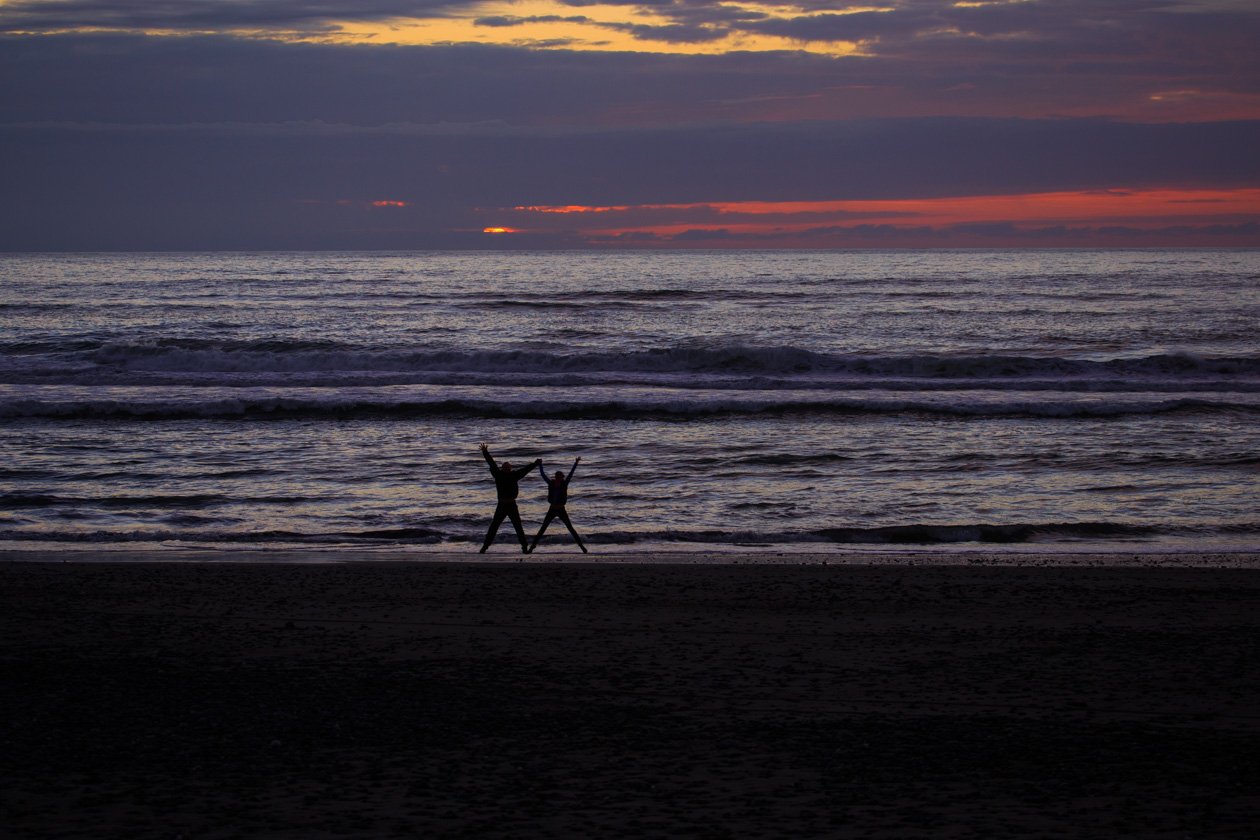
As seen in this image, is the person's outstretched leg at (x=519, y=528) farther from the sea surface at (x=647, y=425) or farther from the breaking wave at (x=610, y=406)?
the breaking wave at (x=610, y=406)

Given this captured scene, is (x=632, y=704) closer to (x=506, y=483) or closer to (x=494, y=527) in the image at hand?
(x=494, y=527)

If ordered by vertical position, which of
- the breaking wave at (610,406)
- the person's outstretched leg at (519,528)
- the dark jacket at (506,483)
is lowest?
the breaking wave at (610,406)

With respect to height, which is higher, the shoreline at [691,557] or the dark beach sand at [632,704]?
the dark beach sand at [632,704]

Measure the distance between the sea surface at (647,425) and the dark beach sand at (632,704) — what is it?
2.54m

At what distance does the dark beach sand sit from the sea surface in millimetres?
2538

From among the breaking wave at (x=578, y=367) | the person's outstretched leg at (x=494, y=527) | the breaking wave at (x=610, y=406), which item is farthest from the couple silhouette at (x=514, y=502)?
the breaking wave at (x=578, y=367)

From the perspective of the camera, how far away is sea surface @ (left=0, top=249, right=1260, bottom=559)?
12.3m

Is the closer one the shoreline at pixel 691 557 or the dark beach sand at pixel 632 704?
the dark beach sand at pixel 632 704

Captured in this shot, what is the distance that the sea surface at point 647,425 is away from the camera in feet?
40.4

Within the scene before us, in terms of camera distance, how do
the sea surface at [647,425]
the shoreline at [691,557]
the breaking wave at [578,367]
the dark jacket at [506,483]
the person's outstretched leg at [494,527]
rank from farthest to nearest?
the breaking wave at [578,367]
the sea surface at [647,425]
the dark jacket at [506,483]
the person's outstretched leg at [494,527]
the shoreline at [691,557]

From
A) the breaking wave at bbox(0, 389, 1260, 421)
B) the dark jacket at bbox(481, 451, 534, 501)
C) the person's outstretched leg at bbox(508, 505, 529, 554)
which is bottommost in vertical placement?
the breaking wave at bbox(0, 389, 1260, 421)

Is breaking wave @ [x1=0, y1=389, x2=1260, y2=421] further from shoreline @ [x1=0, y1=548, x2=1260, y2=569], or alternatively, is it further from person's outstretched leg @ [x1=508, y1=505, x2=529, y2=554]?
shoreline @ [x1=0, y1=548, x2=1260, y2=569]

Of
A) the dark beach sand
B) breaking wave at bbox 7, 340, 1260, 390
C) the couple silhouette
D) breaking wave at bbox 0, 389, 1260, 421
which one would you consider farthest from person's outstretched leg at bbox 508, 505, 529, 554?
breaking wave at bbox 7, 340, 1260, 390

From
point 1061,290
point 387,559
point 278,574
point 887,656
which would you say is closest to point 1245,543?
point 887,656
